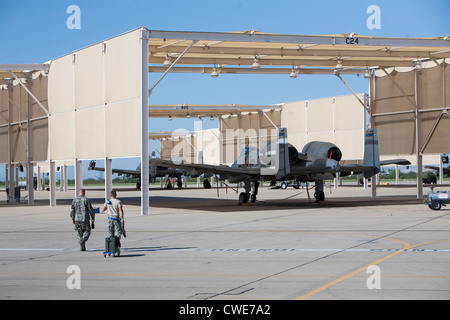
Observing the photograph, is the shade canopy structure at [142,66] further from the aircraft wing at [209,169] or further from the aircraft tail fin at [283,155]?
the aircraft tail fin at [283,155]

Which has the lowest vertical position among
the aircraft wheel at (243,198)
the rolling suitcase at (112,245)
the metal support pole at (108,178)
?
the aircraft wheel at (243,198)

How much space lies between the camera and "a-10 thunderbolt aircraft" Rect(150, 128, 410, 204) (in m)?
30.4

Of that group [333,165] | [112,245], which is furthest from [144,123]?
[112,245]

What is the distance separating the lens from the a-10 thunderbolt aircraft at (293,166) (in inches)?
1196

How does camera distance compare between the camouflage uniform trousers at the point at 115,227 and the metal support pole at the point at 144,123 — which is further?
the metal support pole at the point at 144,123

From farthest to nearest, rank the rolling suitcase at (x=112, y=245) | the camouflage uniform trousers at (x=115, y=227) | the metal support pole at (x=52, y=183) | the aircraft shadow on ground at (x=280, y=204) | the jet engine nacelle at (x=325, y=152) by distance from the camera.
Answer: the metal support pole at (x=52, y=183) → the jet engine nacelle at (x=325, y=152) → the aircraft shadow on ground at (x=280, y=204) → the camouflage uniform trousers at (x=115, y=227) → the rolling suitcase at (x=112, y=245)

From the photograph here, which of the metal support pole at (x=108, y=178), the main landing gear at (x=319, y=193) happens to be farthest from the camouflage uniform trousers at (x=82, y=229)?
the main landing gear at (x=319, y=193)

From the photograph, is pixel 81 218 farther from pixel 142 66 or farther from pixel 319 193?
pixel 319 193

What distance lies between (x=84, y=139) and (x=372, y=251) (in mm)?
23216

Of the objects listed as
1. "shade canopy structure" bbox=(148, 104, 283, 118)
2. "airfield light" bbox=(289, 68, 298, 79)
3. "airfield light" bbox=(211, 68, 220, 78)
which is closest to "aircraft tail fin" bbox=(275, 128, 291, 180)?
"airfield light" bbox=(211, 68, 220, 78)

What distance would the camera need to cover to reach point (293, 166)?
32562 mm

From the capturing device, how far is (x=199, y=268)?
38.8 ft

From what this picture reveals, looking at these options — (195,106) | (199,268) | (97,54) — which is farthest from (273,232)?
(195,106)
